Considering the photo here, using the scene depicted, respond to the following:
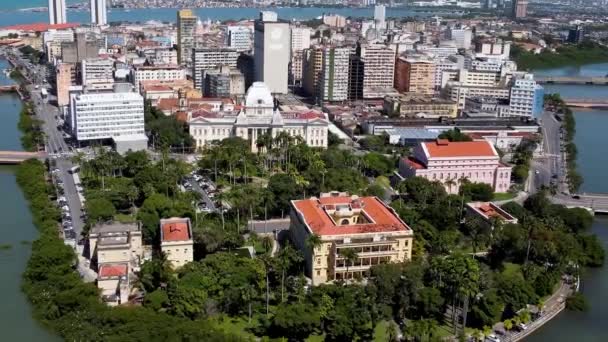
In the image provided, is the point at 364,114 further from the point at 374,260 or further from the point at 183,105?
the point at 374,260

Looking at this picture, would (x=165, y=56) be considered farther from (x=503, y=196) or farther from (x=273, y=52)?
(x=503, y=196)

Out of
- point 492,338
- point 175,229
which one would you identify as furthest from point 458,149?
point 175,229

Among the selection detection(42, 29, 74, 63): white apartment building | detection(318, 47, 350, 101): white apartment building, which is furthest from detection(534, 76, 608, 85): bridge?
detection(42, 29, 74, 63): white apartment building

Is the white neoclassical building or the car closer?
the car

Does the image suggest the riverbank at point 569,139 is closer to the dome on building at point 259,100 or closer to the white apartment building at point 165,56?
the dome on building at point 259,100

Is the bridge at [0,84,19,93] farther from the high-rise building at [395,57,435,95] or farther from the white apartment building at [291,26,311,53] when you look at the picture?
the high-rise building at [395,57,435,95]

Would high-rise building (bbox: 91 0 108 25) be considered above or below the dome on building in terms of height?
above
